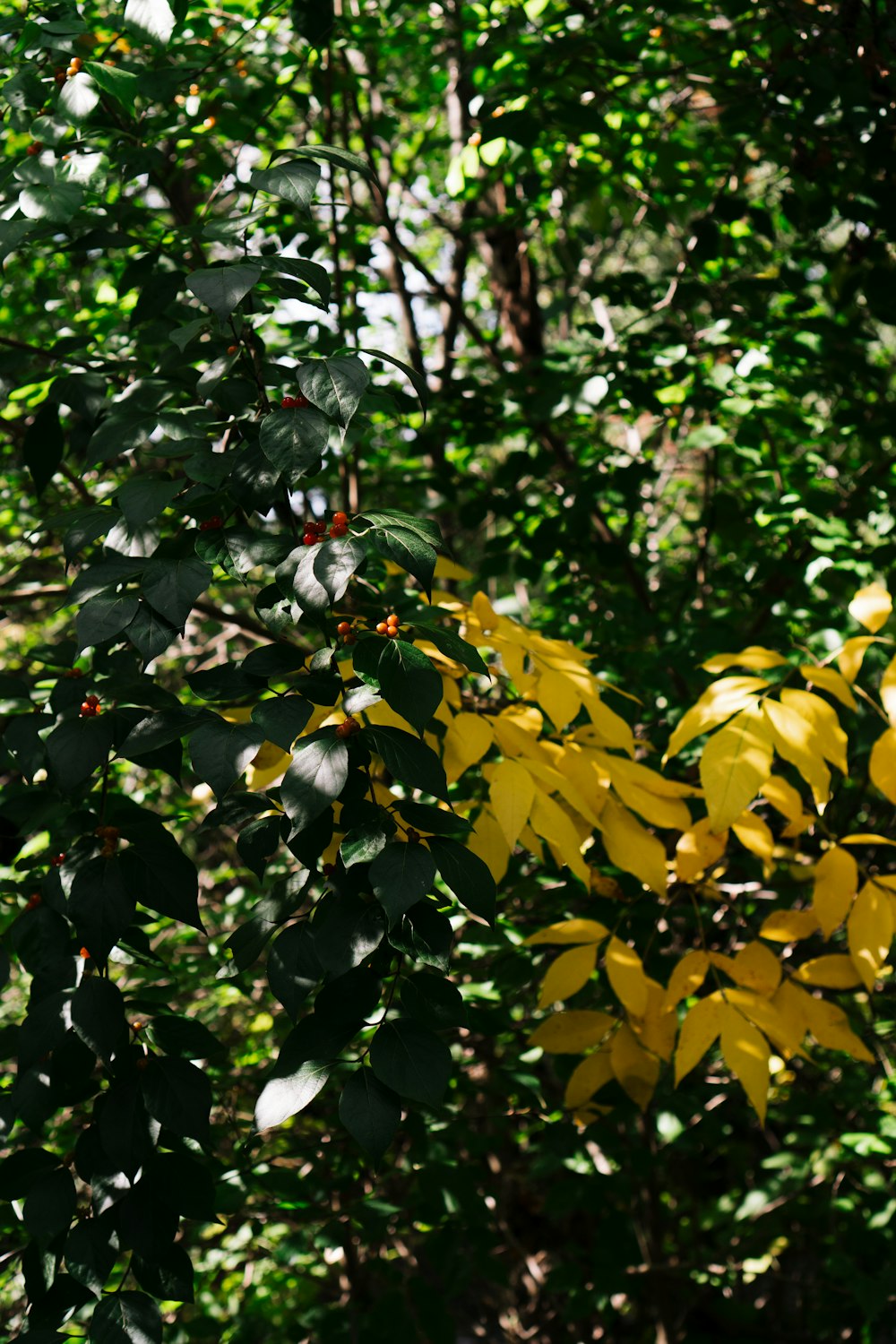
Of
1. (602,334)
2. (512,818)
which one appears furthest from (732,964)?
(602,334)

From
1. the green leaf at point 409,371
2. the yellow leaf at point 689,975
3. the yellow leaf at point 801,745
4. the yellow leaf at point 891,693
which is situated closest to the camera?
the green leaf at point 409,371

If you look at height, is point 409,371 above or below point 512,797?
above

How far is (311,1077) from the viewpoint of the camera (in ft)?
3.23

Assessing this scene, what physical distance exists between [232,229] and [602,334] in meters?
1.40

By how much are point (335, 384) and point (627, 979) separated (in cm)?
84

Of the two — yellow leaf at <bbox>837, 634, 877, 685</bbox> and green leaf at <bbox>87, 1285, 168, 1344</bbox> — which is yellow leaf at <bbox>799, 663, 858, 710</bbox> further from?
green leaf at <bbox>87, 1285, 168, 1344</bbox>

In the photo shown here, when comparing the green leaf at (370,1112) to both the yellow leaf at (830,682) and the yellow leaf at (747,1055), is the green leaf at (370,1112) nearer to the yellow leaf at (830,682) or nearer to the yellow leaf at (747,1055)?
the yellow leaf at (747,1055)

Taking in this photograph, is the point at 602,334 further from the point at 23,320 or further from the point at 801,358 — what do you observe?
the point at 23,320

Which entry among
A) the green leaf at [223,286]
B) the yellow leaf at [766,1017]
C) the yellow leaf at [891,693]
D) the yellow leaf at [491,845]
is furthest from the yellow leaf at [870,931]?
the green leaf at [223,286]

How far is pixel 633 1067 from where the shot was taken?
1.51 metres

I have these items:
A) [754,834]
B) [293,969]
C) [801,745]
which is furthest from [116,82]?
[754,834]

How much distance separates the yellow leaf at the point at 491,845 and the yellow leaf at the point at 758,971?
0.40 m

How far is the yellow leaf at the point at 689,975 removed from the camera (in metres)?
1.43

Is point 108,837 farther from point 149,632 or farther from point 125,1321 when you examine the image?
point 125,1321
